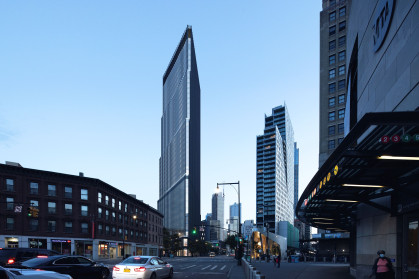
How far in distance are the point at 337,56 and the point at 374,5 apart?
59.7 metres

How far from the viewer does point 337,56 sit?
7125cm

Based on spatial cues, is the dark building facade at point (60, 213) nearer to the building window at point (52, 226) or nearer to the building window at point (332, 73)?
the building window at point (52, 226)

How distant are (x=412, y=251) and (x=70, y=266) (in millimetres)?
14340

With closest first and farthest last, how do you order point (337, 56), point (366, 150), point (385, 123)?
point (385, 123) → point (366, 150) → point (337, 56)

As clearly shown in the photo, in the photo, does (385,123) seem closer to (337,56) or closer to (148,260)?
(148,260)

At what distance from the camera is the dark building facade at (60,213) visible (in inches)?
1929

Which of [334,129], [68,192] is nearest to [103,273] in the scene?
[68,192]

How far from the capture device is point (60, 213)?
178 feet

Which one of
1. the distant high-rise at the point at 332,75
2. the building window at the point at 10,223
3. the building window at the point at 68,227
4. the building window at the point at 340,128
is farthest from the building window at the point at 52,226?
the building window at the point at 340,128

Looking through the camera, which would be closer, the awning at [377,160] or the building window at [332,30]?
the awning at [377,160]

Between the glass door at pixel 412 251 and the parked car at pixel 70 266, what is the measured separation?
13.9m

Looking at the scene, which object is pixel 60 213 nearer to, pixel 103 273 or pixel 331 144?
pixel 103 273

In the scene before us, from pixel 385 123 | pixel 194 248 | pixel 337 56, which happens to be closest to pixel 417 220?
pixel 385 123

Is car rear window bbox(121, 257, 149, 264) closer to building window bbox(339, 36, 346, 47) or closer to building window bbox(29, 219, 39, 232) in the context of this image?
building window bbox(29, 219, 39, 232)
